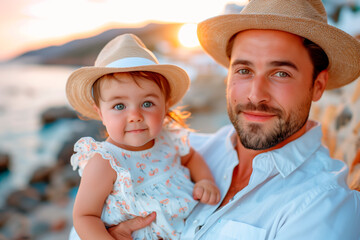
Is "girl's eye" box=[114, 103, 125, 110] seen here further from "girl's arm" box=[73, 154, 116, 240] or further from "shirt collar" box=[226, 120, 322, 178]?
"shirt collar" box=[226, 120, 322, 178]

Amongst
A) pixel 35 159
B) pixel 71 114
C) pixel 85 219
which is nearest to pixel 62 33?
pixel 71 114

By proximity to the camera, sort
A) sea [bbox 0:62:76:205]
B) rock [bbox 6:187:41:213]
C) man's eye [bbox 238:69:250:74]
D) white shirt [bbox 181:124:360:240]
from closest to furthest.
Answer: white shirt [bbox 181:124:360:240] → man's eye [bbox 238:69:250:74] → rock [bbox 6:187:41:213] → sea [bbox 0:62:76:205]

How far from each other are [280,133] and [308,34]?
2.06 feet

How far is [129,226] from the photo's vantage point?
1745 mm

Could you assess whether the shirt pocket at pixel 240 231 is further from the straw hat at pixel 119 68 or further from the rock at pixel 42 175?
the rock at pixel 42 175

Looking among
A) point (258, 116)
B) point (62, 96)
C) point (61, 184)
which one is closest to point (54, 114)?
point (62, 96)

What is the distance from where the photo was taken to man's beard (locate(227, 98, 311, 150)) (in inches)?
74.1

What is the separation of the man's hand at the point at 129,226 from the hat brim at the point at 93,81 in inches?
34.2

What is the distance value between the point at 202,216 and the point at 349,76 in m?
1.44

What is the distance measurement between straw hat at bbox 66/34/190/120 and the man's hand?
2.86ft

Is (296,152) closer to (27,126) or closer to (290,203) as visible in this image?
(290,203)

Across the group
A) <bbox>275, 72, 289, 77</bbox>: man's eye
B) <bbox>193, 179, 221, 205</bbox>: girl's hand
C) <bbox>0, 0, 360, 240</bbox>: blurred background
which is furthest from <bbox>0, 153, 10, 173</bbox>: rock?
<bbox>275, 72, 289, 77</bbox>: man's eye

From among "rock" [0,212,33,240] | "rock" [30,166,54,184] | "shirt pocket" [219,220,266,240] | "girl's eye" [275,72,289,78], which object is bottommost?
"rock" [0,212,33,240]

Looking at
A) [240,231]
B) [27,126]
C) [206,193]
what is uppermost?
[206,193]
